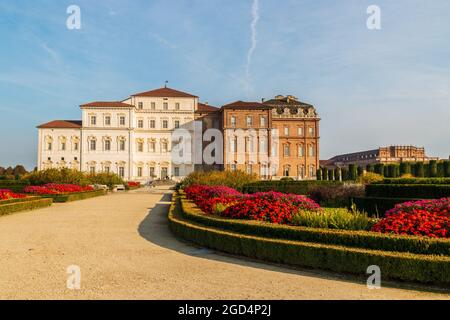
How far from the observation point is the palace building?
149 ft

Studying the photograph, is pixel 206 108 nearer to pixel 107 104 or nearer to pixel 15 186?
pixel 107 104

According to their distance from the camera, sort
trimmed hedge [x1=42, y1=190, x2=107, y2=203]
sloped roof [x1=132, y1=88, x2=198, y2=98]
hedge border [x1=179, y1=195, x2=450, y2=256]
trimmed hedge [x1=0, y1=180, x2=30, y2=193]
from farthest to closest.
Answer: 1. sloped roof [x1=132, y1=88, x2=198, y2=98]
2. trimmed hedge [x1=0, y1=180, x2=30, y2=193]
3. trimmed hedge [x1=42, y1=190, x2=107, y2=203]
4. hedge border [x1=179, y1=195, x2=450, y2=256]

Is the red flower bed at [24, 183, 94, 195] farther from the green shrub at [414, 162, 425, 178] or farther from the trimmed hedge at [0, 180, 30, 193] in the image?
the green shrub at [414, 162, 425, 178]

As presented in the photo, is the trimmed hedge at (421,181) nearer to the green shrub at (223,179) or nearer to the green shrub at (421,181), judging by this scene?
the green shrub at (421,181)

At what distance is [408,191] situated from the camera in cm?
1138

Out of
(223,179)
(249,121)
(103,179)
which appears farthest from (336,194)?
(249,121)

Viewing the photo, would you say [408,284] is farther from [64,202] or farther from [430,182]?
[64,202]

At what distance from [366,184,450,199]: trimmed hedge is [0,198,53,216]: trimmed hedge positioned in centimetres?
1170

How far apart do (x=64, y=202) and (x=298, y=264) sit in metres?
14.4

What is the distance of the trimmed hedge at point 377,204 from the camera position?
36.5 ft

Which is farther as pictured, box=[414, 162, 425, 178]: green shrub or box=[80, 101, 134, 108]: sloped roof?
box=[80, 101, 134, 108]: sloped roof

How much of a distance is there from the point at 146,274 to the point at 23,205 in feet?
32.4

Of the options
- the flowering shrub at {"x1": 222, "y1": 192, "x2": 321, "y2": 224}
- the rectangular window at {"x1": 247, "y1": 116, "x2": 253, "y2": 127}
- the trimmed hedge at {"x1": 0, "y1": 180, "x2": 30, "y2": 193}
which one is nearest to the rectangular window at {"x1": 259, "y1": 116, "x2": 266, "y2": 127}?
the rectangular window at {"x1": 247, "y1": 116, "x2": 253, "y2": 127}
